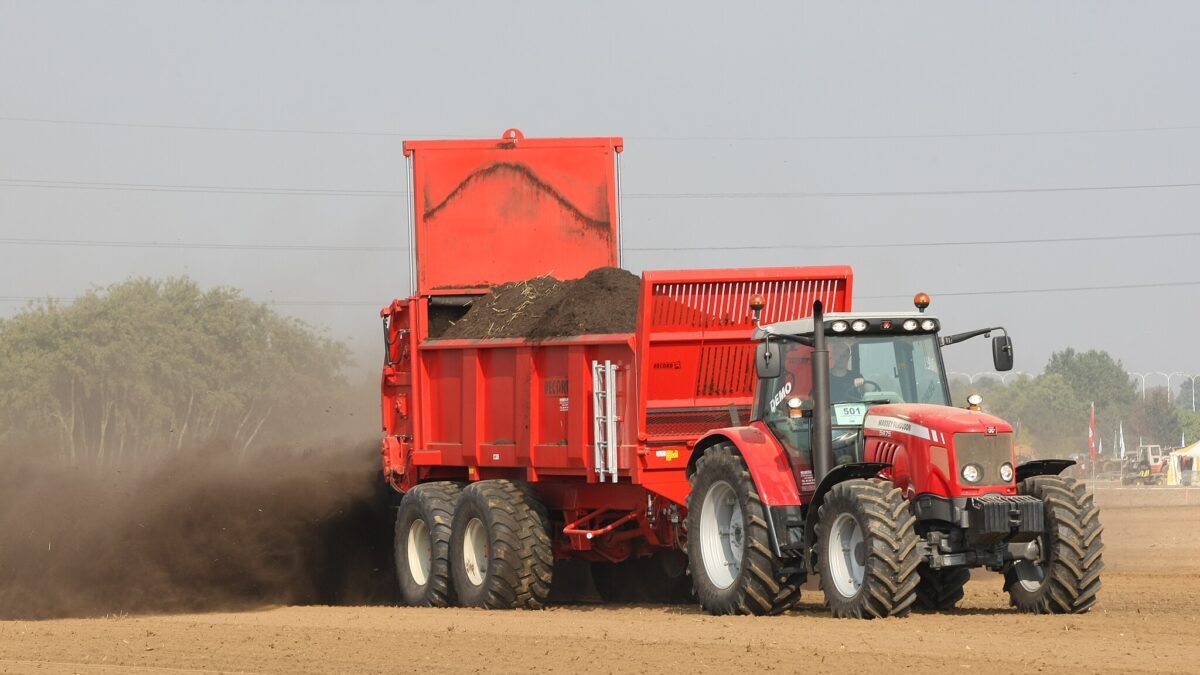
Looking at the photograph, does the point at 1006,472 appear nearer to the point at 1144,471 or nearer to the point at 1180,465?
the point at 1144,471

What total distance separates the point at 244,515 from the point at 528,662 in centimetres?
837

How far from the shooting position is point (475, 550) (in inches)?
674

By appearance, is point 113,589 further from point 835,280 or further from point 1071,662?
point 1071,662

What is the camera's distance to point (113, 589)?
17797mm

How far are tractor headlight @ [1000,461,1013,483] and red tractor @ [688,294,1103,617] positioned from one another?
1 centimetres

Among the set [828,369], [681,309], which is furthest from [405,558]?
[828,369]

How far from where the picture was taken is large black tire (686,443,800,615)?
13.7 metres

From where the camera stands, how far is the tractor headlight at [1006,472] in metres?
13.1

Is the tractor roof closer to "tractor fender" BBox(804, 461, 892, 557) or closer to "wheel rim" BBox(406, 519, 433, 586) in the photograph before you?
"tractor fender" BBox(804, 461, 892, 557)

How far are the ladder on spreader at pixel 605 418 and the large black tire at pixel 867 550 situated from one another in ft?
8.26

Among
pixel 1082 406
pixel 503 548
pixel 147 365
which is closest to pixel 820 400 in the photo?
pixel 503 548

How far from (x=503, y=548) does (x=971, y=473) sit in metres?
5.06

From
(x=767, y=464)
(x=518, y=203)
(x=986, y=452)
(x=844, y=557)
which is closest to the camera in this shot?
(x=986, y=452)

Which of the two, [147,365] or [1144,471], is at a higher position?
[147,365]
